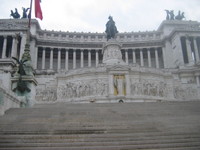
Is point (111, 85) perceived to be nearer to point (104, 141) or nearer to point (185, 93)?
point (185, 93)

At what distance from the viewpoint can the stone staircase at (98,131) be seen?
804 cm

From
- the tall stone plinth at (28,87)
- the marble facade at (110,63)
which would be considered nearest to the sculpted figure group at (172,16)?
the marble facade at (110,63)

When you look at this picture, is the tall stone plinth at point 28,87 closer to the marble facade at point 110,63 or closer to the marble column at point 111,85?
the marble facade at point 110,63

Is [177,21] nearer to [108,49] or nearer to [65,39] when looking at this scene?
[65,39]

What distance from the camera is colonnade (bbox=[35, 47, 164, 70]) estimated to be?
6216cm

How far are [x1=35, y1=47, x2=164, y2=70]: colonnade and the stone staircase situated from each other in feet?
162

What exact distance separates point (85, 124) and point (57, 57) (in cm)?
5708

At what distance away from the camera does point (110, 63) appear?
33.3 meters

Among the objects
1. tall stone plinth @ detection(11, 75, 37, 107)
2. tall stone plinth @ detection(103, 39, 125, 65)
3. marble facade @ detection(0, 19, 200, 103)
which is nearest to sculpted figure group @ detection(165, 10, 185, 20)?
marble facade @ detection(0, 19, 200, 103)

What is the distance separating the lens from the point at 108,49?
35.8 metres

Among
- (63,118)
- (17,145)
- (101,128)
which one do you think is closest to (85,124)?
(101,128)

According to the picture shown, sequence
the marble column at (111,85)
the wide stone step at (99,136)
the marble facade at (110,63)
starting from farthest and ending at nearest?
the marble facade at (110,63)
the marble column at (111,85)
the wide stone step at (99,136)

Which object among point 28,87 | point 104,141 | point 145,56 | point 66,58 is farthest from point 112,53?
point 145,56

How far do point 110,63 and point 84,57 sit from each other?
114 feet
